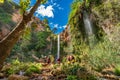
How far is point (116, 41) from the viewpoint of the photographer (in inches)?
557

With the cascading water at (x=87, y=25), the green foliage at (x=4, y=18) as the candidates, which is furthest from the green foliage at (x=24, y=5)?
the green foliage at (x=4, y=18)

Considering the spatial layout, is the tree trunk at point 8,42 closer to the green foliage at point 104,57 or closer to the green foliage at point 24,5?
the green foliage at point 24,5

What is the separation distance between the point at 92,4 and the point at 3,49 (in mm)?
13792

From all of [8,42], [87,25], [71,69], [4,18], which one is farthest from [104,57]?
[4,18]

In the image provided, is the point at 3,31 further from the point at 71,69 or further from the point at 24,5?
the point at 71,69

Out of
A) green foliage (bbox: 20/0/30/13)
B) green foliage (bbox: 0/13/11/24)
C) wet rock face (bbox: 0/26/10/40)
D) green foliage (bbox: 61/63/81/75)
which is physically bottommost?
green foliage (bbox: 61/63/81/75)

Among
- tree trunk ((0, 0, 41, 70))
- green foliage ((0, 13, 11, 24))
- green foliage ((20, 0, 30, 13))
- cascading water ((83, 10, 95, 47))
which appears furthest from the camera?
green foliage ((0, 13, 11, 24))

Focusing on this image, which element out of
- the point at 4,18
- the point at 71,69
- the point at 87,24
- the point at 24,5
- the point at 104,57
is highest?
the point at 4,18

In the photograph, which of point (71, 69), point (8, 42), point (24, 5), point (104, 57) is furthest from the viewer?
point (104, 57)

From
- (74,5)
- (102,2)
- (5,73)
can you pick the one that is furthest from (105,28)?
(5,73)

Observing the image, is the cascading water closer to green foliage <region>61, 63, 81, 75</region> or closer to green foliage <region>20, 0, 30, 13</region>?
green foliage <region>20, 0, 30, 13</region>

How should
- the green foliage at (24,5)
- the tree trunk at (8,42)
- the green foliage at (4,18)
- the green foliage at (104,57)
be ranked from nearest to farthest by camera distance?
1. the tree trunk at (8,42)
2. the green foliage at (24,5)
3. the green foliage at (104,57)
4. the green foliage at (4,18)

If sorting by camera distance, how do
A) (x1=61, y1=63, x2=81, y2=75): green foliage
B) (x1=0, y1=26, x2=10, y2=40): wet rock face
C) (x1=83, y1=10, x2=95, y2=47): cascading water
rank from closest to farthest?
1. (x1=61, y1=63, x2=81, y2=75): green foliage
2. (x1=83, y1=10, x2=95, y2=47): cascading water
3. (x1=0, y1=26, x2=10, y2=40): wet rock face

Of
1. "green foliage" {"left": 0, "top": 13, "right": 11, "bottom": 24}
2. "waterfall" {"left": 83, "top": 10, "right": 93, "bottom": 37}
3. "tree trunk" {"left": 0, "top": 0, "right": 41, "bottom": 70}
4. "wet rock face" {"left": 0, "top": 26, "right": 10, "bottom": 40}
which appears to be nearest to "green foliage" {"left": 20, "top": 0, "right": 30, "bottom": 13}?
"tree trunk" {"left": 0, "top": 0, "right": 41, "bottom": 70}
